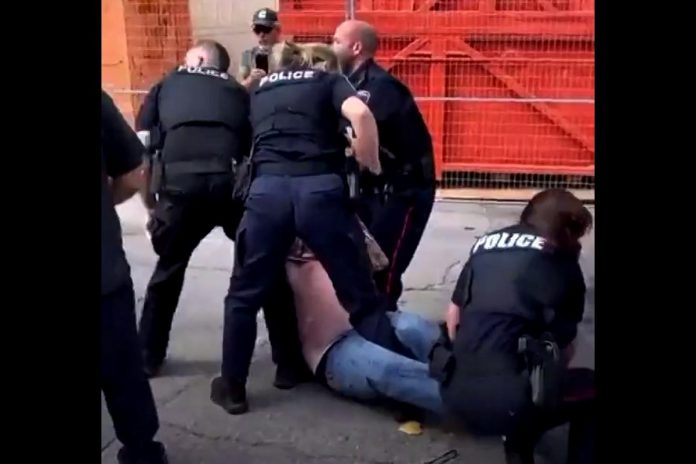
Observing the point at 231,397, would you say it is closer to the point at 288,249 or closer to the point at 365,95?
the point at 288,249

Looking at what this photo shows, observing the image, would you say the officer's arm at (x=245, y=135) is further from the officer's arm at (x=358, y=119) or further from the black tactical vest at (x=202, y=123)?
the officer's arm at (x=358, y=119)

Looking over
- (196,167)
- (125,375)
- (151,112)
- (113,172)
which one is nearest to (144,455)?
(125,375)

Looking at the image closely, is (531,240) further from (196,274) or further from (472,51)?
(472,51)

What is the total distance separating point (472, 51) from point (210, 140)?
15.0 feet

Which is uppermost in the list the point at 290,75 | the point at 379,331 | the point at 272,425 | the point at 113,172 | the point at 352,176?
the point at 290,75

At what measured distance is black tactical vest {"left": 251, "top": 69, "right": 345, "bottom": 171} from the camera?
13.9 ft

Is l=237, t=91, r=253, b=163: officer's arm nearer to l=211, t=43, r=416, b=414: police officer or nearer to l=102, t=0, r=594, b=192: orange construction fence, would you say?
l=211, t=43, r=416, b=414: police officer

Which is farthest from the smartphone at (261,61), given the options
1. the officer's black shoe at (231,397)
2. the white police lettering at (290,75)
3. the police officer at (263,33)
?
the officer's black shoe at (231,397)

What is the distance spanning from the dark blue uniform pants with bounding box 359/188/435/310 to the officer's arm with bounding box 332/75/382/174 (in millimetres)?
595

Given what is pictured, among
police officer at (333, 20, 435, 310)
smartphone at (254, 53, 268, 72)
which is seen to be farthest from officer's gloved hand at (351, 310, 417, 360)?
smartphone at (254, 53, 268, 72)

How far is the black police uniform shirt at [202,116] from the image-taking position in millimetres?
4555

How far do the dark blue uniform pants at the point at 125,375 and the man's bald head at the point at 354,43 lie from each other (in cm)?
198

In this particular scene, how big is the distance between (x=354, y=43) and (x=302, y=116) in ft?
2.80

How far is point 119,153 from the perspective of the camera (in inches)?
134
